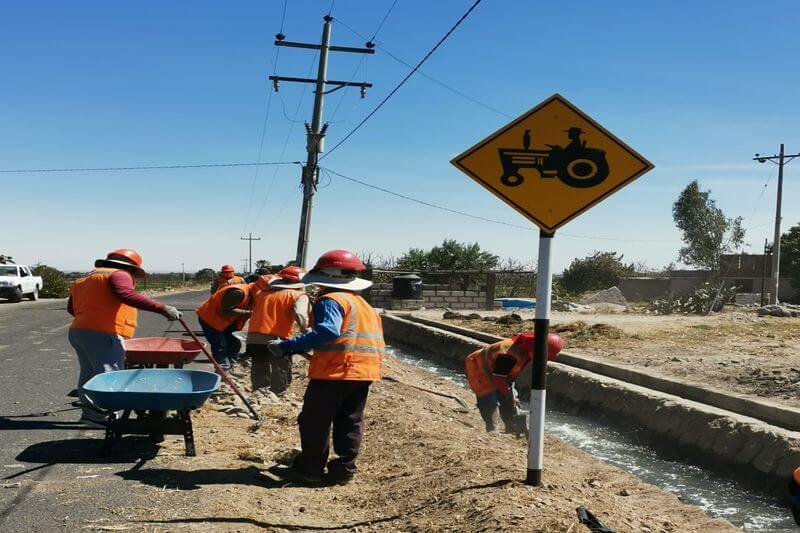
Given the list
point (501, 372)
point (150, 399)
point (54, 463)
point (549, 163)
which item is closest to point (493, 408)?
point (501, 372)

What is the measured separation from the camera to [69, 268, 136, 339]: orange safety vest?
621 centimetres

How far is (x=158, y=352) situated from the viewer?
6883 mm

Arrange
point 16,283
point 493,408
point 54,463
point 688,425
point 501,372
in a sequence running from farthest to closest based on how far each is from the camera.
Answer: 1. point 16,283
2. point 688,425
3. point 493,408
4. point 501,372
5. point 54,463

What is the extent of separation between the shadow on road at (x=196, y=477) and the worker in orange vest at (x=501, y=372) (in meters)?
2.67

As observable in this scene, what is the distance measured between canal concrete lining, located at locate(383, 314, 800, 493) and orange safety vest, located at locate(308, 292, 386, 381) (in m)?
3.91

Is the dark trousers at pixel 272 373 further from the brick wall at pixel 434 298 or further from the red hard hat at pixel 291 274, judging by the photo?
the brick wall at pixel 434 298

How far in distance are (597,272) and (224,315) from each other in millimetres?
36092

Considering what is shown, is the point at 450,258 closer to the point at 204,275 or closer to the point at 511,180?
the point at 511,180

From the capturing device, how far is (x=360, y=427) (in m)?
5.16

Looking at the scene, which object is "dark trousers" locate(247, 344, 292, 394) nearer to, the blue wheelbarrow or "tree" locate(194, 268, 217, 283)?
the blue wheelbarrow

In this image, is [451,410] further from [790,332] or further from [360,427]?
[790,332]

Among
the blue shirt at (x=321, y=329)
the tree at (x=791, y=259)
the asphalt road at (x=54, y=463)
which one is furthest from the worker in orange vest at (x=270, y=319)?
the tree at (x=791, y=259)

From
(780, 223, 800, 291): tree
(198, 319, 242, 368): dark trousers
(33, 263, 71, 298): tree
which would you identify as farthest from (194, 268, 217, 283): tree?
(198, 319, 242, 368): dark trousers

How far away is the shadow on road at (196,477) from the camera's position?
4.88 metres
